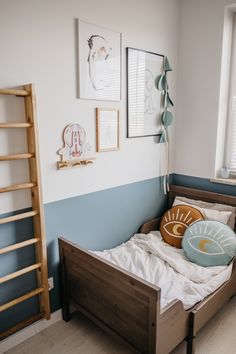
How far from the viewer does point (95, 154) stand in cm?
226

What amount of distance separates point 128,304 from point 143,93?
A: 176cm

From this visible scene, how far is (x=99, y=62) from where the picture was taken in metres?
2.15

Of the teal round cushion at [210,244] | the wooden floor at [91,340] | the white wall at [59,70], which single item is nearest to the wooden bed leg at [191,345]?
the wooden floor at [91,340]

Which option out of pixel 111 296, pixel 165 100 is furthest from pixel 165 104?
pixel 111 296

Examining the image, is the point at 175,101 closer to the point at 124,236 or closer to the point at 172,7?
the point at 172,7

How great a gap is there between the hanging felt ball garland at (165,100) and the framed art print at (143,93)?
0.13ft

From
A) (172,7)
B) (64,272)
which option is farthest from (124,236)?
(172,7)

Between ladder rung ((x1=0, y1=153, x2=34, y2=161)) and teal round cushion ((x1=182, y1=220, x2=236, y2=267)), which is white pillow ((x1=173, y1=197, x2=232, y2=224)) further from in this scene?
ladder rung ((x1=0, y1=153, x2=34, y2=161))

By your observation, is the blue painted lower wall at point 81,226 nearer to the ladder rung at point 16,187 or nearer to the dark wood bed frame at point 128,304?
the dark wood bed frame at point 128,304

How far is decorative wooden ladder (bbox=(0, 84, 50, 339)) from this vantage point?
1.72 metres

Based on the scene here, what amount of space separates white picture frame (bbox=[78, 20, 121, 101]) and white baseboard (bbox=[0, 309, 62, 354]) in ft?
5.50

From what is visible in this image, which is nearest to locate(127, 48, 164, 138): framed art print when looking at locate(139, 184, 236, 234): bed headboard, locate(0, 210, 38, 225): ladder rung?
locate(139, 184, 236, 234): bed headboard

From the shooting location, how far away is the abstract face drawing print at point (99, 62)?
209cm

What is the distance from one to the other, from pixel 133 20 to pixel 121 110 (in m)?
0.74
